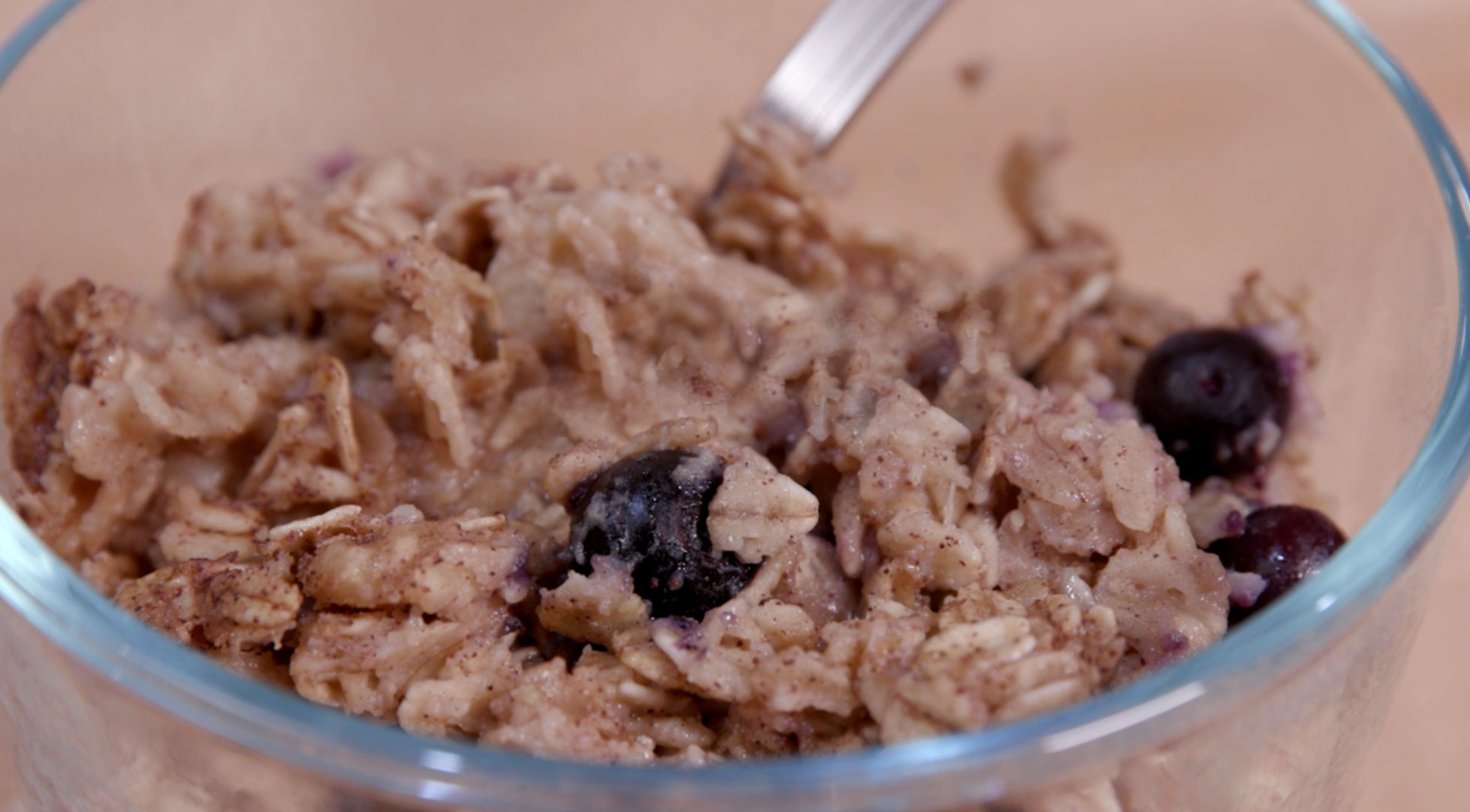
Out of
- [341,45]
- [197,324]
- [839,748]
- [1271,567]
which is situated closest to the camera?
[839,748]

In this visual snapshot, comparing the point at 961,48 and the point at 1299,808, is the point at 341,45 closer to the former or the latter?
the point at 961,48

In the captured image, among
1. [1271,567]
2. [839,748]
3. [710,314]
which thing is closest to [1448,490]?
[1271,567]

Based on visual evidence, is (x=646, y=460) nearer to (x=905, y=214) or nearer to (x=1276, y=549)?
(x=1276, y=549)

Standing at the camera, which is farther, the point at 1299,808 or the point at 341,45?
the point at 341,45

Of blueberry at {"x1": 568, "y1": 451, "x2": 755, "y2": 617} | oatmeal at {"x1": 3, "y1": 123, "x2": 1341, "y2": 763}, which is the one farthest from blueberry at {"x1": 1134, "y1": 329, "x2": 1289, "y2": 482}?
blueberry at {"x1": 568, "y1": 451, "x2": 755, "y2": 617}

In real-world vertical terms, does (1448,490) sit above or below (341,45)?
above

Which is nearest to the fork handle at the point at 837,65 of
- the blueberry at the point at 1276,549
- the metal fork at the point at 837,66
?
the metal fork at the point at 837,66

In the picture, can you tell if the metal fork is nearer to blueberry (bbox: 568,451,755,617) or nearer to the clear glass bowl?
the clear glass bowl

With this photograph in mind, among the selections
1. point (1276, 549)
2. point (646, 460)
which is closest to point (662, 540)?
point (646, 460)
